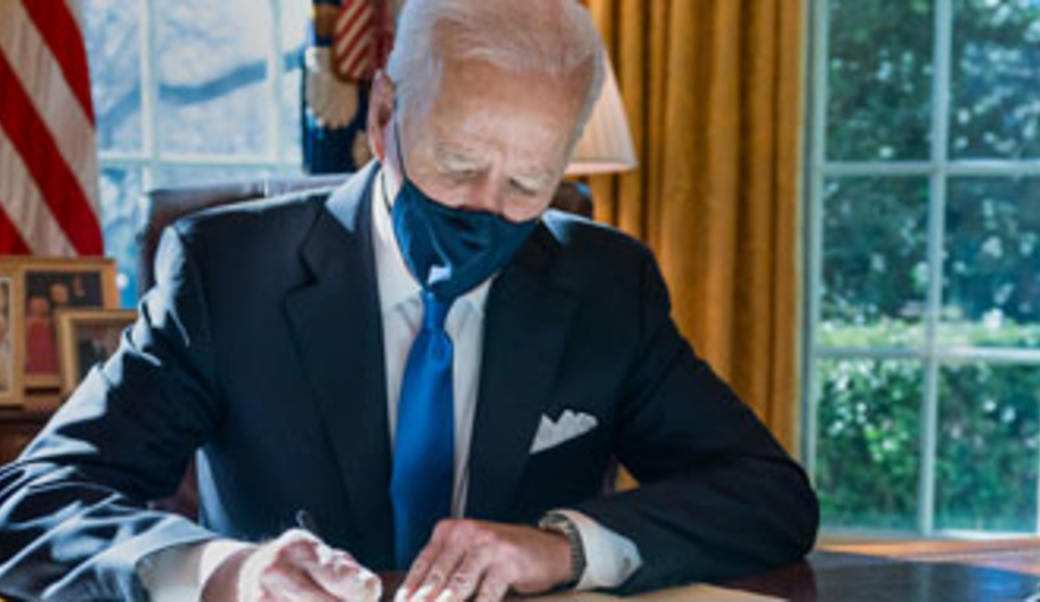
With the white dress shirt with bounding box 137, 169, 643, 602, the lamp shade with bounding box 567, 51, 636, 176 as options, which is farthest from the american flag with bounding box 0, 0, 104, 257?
the white dress shirt with bounding box 137, 169, 643, 602

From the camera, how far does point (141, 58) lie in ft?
11.0

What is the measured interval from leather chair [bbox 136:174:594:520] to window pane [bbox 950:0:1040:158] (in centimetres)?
201

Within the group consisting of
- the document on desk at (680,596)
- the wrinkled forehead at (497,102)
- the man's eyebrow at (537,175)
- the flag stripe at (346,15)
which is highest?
the flag stripe at (346,15)

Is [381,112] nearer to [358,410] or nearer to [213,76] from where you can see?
[358,410]

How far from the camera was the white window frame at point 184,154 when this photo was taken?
11.0 feet

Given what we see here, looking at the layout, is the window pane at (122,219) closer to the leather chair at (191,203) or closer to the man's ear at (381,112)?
the leather chair at (191,203)

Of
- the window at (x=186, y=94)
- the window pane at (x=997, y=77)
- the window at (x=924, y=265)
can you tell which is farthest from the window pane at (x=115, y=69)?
the window pane at (x=997, y=77)

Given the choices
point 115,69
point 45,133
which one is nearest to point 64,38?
point 45,133

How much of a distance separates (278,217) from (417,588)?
0.61 metres

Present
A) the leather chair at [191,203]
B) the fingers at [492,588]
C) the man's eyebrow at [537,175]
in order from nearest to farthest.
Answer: the fingers at [492,588]
the man's eyebrow at [537,175]
the leather chair at [191,203]

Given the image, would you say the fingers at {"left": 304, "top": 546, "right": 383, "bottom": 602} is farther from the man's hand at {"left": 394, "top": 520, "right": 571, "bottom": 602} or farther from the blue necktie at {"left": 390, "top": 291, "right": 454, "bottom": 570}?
the blue necktie at {"left": 390, "top": 291, "right": 454, "bottom": 570}

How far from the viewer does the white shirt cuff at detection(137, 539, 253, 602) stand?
3.44ft

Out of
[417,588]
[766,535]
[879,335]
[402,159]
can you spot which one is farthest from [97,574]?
[879,335]

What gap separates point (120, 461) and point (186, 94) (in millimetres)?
2314
